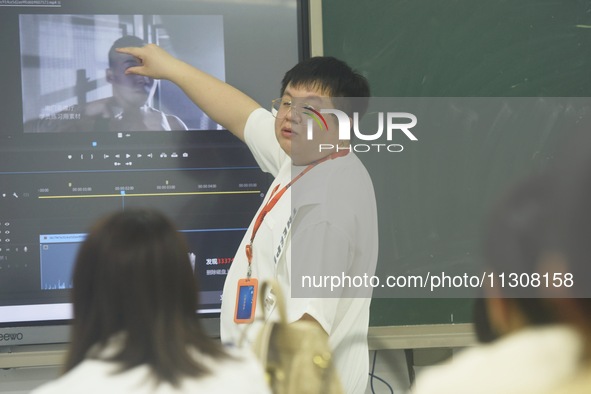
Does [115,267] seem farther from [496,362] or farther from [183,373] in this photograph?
[496,362]

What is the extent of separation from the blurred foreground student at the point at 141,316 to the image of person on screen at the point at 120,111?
1261mm

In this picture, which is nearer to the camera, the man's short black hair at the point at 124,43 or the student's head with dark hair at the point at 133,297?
the student's head with dark hair at the point at 133,297

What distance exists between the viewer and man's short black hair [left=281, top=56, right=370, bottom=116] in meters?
2.13

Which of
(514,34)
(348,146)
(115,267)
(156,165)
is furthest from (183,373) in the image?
(514,34)

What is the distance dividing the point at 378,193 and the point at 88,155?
3.35 feet

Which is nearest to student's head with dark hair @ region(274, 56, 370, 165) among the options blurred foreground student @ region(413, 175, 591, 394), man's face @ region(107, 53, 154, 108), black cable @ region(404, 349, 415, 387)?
man's face @ region(107, 53, 154, 108)

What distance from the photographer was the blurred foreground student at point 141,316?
51.7 inches

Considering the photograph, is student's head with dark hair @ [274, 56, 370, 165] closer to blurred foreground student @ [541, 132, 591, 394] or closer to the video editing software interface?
the video editing software interface

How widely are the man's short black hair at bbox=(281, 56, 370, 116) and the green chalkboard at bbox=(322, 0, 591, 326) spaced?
62 cm

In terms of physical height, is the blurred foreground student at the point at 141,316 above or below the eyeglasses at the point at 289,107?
below

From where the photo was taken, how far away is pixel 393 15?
2.78 m

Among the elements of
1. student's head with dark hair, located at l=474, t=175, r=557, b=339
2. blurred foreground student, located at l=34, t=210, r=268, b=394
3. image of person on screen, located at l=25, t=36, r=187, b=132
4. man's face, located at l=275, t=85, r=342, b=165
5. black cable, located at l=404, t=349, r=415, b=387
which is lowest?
black cable, located at l=404, t=349, r=415, b=387

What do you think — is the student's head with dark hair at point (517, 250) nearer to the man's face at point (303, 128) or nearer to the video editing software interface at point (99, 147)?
the man's face at point (303, 128)

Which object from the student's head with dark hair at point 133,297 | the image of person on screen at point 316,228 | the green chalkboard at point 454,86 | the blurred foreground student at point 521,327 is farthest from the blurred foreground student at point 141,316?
the green chalkboard at point 454,86
